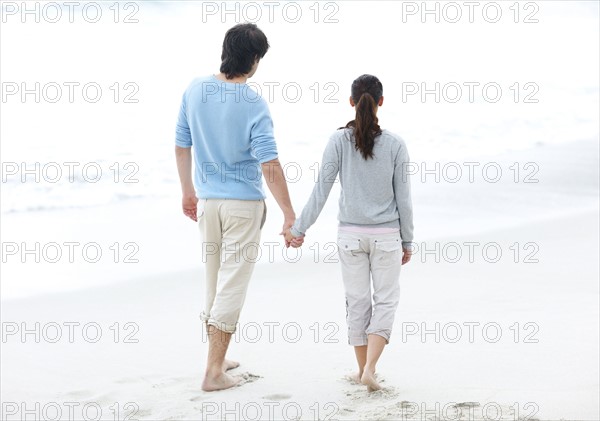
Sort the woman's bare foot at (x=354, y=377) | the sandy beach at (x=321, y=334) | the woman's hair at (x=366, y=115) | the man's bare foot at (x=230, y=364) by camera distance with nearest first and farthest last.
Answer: the woman's hair at (x=366, y=115) → the sandy beach at (x=321, y=334) → the woman's bare foot at (x=354, y=377) → the man's bare foot at (x=230, y=364)

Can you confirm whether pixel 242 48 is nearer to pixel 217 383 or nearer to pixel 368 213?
pixel 368 213

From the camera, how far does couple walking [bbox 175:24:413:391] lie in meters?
4.30

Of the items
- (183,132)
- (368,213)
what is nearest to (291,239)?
(368,213)

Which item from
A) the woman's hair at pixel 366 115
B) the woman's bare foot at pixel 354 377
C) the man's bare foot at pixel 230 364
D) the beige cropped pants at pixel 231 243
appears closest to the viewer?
the woman's hair at pixel 366 115

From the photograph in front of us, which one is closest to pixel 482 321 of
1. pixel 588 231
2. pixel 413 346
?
pixel 413 346

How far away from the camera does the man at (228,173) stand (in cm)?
431

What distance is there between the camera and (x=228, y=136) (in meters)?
4.36

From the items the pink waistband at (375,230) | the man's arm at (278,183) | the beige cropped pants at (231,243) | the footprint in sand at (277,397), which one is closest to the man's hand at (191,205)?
the beige cropped pants at (231,243)

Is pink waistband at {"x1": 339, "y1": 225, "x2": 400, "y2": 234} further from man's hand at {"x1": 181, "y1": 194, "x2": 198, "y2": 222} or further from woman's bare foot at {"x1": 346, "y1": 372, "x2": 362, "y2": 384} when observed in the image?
man's hand at {"x1": 181, "y1": 194, "x2": 198, "y2": 222}

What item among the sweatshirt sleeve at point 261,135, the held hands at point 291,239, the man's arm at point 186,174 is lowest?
the held hands at point 291,239

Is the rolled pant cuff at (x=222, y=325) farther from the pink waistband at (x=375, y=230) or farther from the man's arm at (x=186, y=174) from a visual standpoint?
the pink waistband at (x=375, y=230)

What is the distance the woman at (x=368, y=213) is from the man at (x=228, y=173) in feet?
0.79

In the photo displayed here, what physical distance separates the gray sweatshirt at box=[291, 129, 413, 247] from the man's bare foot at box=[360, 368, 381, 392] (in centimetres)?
73

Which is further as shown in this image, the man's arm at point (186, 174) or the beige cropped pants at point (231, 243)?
the man's arm at point (186, 174)
